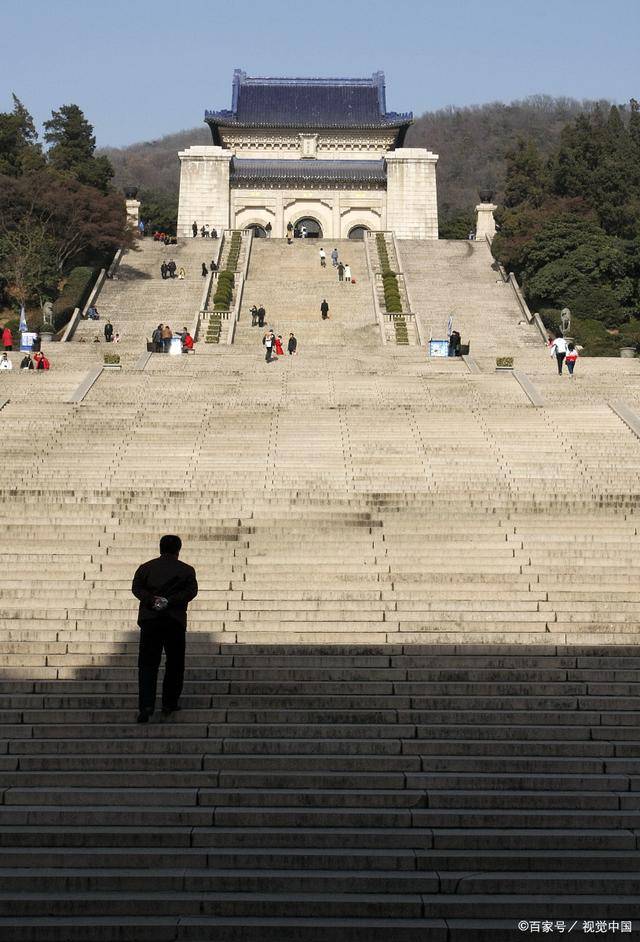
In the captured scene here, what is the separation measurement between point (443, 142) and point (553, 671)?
125m

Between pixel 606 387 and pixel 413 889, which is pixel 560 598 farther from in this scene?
pixel 606 387

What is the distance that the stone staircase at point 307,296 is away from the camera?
123 ft

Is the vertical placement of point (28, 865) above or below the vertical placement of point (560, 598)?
below

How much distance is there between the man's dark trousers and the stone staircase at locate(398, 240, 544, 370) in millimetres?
20778

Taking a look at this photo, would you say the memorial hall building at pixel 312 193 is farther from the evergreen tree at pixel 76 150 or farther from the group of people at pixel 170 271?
the group of people at pixel 170 271

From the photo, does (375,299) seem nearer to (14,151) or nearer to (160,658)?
(14,151)

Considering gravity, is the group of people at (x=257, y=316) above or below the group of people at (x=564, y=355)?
above

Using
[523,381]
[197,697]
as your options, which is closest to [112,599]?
[197,697]

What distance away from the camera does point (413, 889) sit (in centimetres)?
752

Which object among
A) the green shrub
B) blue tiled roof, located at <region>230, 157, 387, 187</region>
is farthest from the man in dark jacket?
blue tiled roof, located at <region>230, 157, 387, 187</region>

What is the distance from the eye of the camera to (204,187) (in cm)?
6031

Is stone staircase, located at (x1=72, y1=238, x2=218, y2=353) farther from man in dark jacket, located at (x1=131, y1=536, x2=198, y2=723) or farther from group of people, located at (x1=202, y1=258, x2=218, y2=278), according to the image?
man in dark jacket, located at (x1=131, y1=536, x2=198, y2=723)

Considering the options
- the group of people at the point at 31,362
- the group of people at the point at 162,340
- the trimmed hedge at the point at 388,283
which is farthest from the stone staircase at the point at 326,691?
the trimmed hedge at the point at 388,283

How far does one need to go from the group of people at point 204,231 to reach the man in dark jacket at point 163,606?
4443cm
